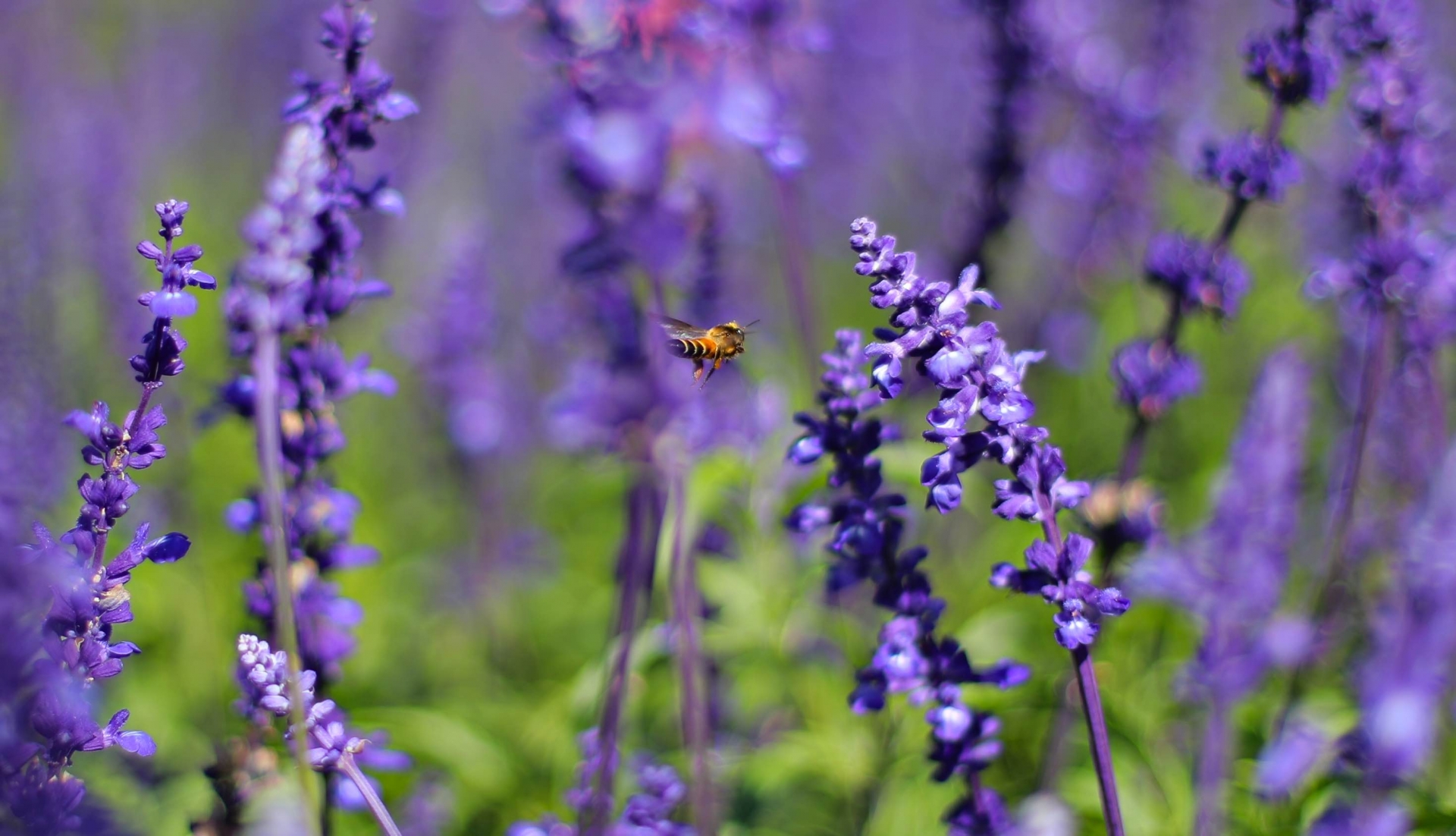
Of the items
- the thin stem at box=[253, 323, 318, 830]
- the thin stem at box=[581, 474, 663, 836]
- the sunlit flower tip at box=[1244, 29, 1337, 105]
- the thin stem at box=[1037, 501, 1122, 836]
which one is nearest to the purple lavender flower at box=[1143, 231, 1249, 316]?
the sunlit flower tip at box=[1244, 29, 1337, 105]

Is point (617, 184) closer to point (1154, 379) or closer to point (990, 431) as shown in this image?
point (990, 431)

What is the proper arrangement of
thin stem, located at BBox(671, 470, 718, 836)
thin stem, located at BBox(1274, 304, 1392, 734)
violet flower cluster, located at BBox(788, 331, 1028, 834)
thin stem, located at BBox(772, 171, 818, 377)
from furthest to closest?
thin stem, located at BBox(772, 171, 818, 377) < thin stem, located at BBox(1274, 304, 1392, 734) < thin stem, located at BBox(671, 470, 718, 836) < violet flower cluster, located at BBox(788, 331, 1028, 834)

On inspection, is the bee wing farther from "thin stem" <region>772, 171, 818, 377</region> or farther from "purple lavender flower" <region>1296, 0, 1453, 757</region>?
"purple lavender flower" <region>1296, 0, 1453, 757</region>

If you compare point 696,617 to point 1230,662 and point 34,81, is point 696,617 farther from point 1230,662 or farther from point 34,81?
point 34,81

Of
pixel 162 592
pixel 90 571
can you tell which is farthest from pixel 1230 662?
pixel 162 592

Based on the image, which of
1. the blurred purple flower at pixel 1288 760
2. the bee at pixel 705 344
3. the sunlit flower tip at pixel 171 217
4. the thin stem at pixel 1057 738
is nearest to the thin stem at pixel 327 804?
the sunlit flower tip at pixel 171 217

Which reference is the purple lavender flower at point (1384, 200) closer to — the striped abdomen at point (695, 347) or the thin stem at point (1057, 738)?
the thin stem at point (1057, 738)

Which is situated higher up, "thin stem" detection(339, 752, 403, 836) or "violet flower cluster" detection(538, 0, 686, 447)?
"violet flower cluster" detection(538, 0, 686, 447)
